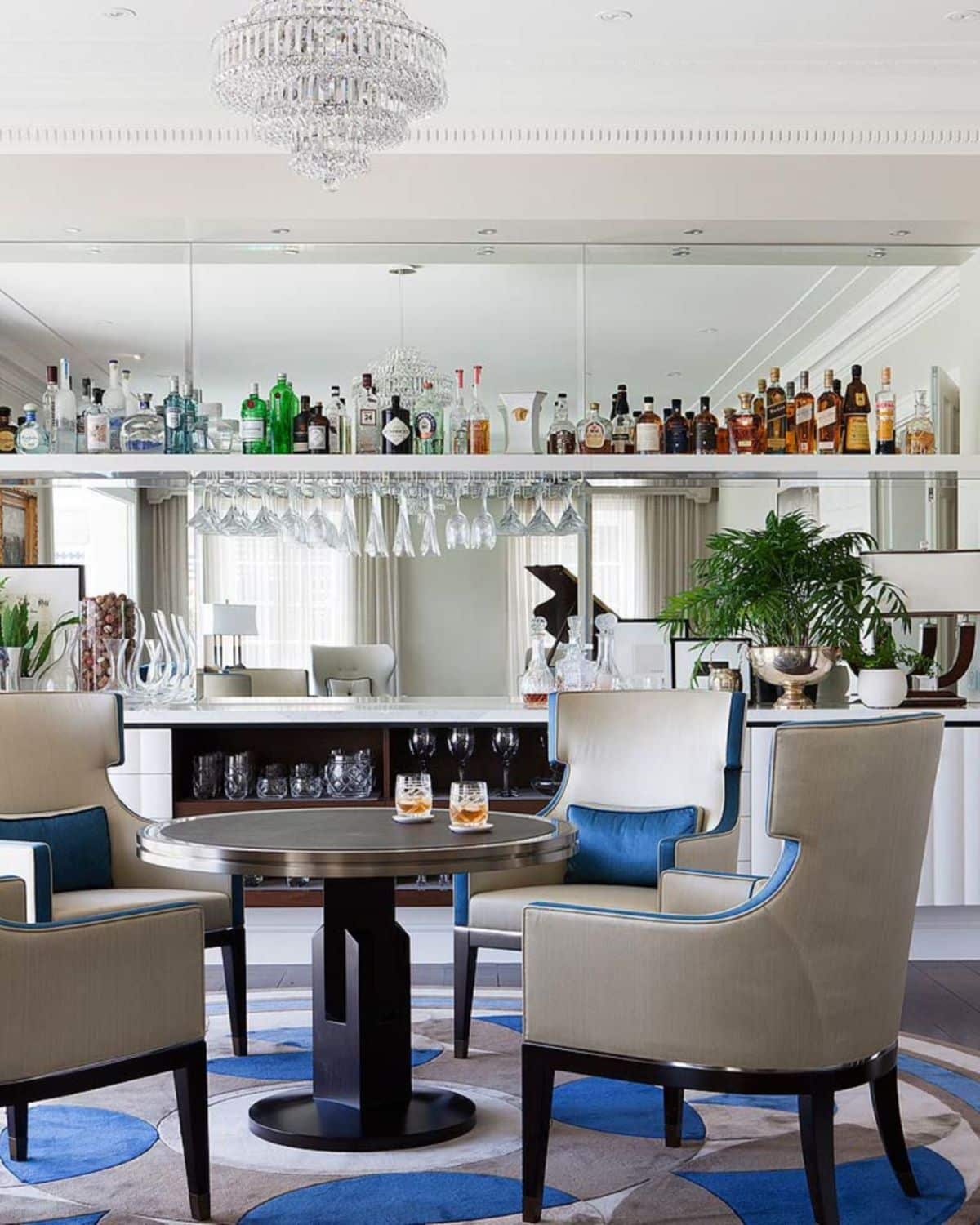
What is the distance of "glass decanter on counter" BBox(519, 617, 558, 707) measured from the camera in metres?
5.16

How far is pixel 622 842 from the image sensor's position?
3787 mm

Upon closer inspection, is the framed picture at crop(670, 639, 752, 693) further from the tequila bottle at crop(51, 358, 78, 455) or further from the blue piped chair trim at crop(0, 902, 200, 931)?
the blue piped chair trim at crop(0, 902, 200, 931)

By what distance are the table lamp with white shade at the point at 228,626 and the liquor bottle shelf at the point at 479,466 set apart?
70 cm

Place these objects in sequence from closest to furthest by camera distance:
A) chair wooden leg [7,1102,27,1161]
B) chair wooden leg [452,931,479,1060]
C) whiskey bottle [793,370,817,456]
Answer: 1. chair wooden leg [7,1102,27,1161]
2. chair wooden leg [452,931,479,1060]
3. whiskey bottle [793,370,817,456]

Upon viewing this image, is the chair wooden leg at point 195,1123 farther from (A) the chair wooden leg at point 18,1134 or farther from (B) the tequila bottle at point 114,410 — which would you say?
(B) the tequila bottle at point 114,410

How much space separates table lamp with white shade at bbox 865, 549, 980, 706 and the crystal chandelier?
251 centimetres

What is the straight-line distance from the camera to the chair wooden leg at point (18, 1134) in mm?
2965

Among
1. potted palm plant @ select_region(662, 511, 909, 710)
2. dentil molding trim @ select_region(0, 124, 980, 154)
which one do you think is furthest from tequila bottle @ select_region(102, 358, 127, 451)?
potted palm plant @ select_region(662, 511, 909, 710)

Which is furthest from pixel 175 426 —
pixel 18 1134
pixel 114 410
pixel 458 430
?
pixel 18 1134

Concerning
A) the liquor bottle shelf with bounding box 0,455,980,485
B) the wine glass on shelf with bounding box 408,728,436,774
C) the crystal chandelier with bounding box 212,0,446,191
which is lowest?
the wine glass on shelf with bounding box 408,728,436,774

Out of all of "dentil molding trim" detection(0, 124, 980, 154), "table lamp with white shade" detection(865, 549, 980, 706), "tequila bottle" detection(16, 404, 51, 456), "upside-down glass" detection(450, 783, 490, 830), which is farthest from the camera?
"tequila bottle" detection(16, 404, 51, 456)

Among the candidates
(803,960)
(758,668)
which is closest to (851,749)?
(803,960)

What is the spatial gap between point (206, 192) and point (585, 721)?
2412 mm

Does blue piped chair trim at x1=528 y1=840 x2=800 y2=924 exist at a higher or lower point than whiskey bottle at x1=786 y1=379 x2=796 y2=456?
lower
